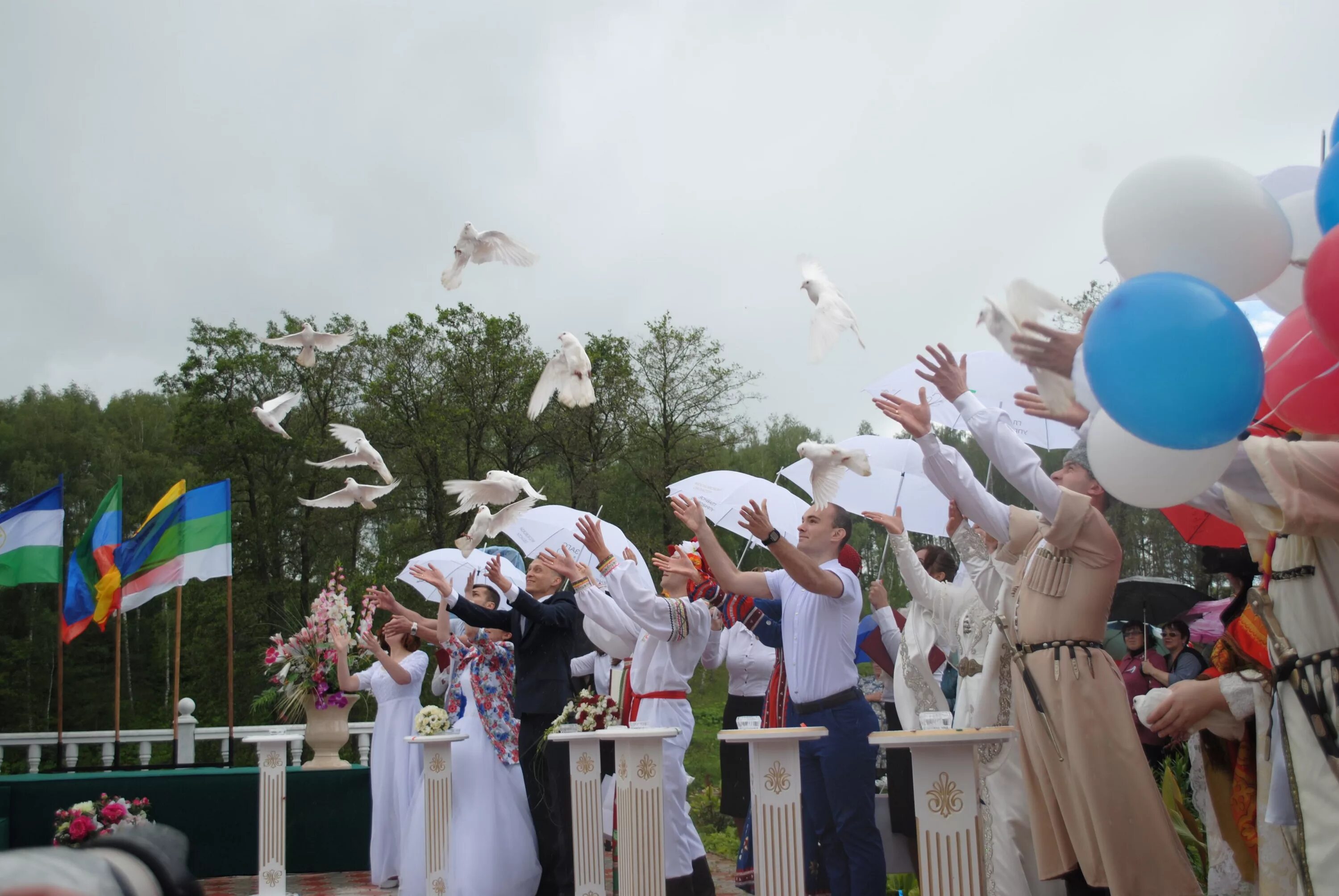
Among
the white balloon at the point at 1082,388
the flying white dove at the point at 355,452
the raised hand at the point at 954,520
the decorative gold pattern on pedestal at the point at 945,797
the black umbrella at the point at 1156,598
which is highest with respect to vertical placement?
the flying white dove at the point at 355,452

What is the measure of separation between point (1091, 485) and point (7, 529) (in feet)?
34.9

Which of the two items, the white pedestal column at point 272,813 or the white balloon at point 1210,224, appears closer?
the white balloon at point 1210,224

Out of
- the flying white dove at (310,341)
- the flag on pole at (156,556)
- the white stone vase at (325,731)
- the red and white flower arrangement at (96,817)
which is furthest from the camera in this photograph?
the flag on pole at (156,556)

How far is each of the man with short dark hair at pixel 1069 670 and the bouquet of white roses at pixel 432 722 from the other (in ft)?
12.7

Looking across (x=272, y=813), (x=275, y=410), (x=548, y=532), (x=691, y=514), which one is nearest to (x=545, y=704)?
(x=548, y=532)

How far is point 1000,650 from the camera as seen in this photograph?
3.94 metres

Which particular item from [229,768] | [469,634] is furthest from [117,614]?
[469,634]

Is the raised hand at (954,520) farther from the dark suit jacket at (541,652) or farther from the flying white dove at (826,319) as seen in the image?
the dark suit jacket at (541,652)

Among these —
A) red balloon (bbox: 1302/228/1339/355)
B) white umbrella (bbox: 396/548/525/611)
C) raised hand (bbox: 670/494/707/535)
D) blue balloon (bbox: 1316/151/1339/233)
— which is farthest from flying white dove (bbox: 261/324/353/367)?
red balloon (bbox: 1302/228/1339/355)

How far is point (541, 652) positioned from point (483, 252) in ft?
9.29

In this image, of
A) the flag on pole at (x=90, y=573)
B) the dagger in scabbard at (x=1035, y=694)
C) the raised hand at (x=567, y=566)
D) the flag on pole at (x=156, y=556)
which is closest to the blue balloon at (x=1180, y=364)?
the dagger in scabbard at (x=1035, y=694)

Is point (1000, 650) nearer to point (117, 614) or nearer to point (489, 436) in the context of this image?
point (117, 614)

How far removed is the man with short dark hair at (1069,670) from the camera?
10.3 feet

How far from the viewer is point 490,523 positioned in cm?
687
